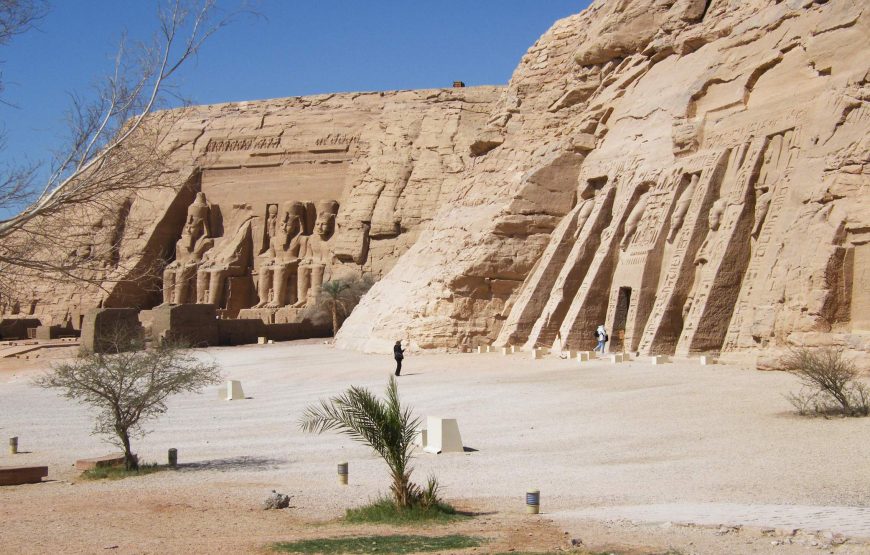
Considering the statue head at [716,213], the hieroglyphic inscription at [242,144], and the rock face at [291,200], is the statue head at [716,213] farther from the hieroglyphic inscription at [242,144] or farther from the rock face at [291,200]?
the hieroglyphic inscription at [242,144]

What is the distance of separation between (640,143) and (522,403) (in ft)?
33.0

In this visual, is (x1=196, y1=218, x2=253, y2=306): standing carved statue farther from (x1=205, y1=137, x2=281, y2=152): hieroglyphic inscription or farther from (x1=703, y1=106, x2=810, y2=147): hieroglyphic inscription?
(x1=703, y1=106, x2=810, y2=147): hieroglyphic inscription

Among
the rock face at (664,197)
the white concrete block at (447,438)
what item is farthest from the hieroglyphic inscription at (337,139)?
the white concrete block at (447,438)

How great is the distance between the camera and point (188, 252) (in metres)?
43.9

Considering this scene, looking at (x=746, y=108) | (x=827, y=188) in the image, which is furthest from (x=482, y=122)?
(x=827, y=188)

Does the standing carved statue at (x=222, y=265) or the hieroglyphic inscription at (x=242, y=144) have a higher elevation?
the hieroglyphic inscription at (x=242, y=144)

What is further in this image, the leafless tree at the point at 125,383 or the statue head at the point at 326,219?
the statue head at the point at 326,219

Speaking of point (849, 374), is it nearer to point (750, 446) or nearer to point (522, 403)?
point (750, 446)

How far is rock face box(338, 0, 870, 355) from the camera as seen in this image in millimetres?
15125

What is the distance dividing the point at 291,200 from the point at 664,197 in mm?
26799

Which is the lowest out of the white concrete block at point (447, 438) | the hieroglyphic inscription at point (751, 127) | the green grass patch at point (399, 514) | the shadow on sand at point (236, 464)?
the green grass patch at point (399, 514)

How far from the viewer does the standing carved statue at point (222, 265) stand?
42.1 metres

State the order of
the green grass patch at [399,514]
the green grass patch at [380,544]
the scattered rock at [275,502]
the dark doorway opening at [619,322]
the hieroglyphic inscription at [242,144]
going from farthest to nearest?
the hieroglyphic inscription at [242,144] < the dark doorway opening at [619,322] < the scattered rock at [275,502] < the green grass patch at [399,514] < the green grass patch at [380,544]

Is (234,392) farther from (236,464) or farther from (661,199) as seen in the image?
(661,199)
